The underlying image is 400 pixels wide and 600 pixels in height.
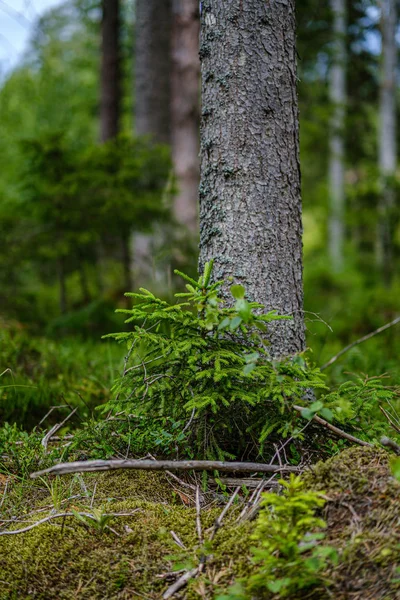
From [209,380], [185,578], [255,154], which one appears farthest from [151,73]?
[185,578]

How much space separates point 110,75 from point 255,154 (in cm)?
750

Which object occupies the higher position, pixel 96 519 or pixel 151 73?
pixel 151 73

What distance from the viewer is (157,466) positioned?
183cm

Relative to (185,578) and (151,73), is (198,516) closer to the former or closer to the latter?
(185,578)

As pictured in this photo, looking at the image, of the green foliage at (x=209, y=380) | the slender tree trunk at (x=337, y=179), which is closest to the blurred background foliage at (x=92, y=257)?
the green foliage at (x=209, y=380)

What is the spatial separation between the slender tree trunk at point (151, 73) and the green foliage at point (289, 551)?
23.5 feet

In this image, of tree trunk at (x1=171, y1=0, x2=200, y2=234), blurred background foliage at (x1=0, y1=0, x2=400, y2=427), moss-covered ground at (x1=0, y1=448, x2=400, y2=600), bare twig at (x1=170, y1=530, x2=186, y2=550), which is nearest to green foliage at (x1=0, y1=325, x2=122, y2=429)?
blurred background foliage at (x1=0, y1=0, x2=400, y2=427)

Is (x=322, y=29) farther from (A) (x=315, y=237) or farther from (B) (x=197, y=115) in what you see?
(A) (x=315, y=237)

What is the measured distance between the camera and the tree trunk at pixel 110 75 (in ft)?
28.5

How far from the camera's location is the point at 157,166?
259 inches

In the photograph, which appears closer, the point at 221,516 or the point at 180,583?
the point at 180,583

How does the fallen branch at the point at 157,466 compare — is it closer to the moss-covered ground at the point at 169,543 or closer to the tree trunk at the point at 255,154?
the moss-covered ground at the point at 169,543

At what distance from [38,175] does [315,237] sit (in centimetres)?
1899

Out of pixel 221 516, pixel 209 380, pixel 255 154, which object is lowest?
pixel 221 516
